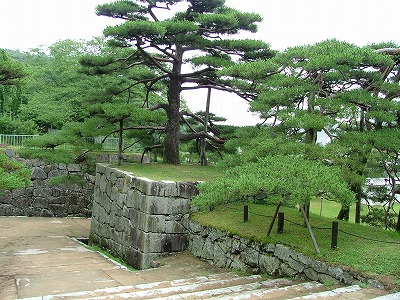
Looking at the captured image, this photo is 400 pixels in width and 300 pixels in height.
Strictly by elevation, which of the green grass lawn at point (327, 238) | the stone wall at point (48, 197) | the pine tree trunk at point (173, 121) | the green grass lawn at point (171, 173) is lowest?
the stone wall at point (48, 197)

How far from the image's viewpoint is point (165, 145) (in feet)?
40.2

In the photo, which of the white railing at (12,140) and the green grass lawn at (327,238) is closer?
the green grass lawn at (327,238)

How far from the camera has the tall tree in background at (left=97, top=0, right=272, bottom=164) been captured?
971cm

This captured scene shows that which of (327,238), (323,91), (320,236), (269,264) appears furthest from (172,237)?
(323,91)

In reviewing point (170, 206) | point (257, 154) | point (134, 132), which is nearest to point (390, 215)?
point (257, 154)

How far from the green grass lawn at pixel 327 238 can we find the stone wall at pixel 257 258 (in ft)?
0.33

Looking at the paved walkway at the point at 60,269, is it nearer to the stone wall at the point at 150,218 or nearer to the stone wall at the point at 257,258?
the stone wall at the point at 257,258

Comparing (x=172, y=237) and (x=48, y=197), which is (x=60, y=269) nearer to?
(x=172, y=237)

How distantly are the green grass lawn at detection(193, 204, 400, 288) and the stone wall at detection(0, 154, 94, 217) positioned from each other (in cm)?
829

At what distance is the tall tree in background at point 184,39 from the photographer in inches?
382

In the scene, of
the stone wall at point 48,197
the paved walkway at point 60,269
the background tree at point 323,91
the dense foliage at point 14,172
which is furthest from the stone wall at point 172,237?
the stone wall at point 48,197

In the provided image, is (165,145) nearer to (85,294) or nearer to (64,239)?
(64,239)

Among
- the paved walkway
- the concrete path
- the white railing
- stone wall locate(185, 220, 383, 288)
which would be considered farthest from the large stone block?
the white railing

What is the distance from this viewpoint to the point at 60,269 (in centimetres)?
770
